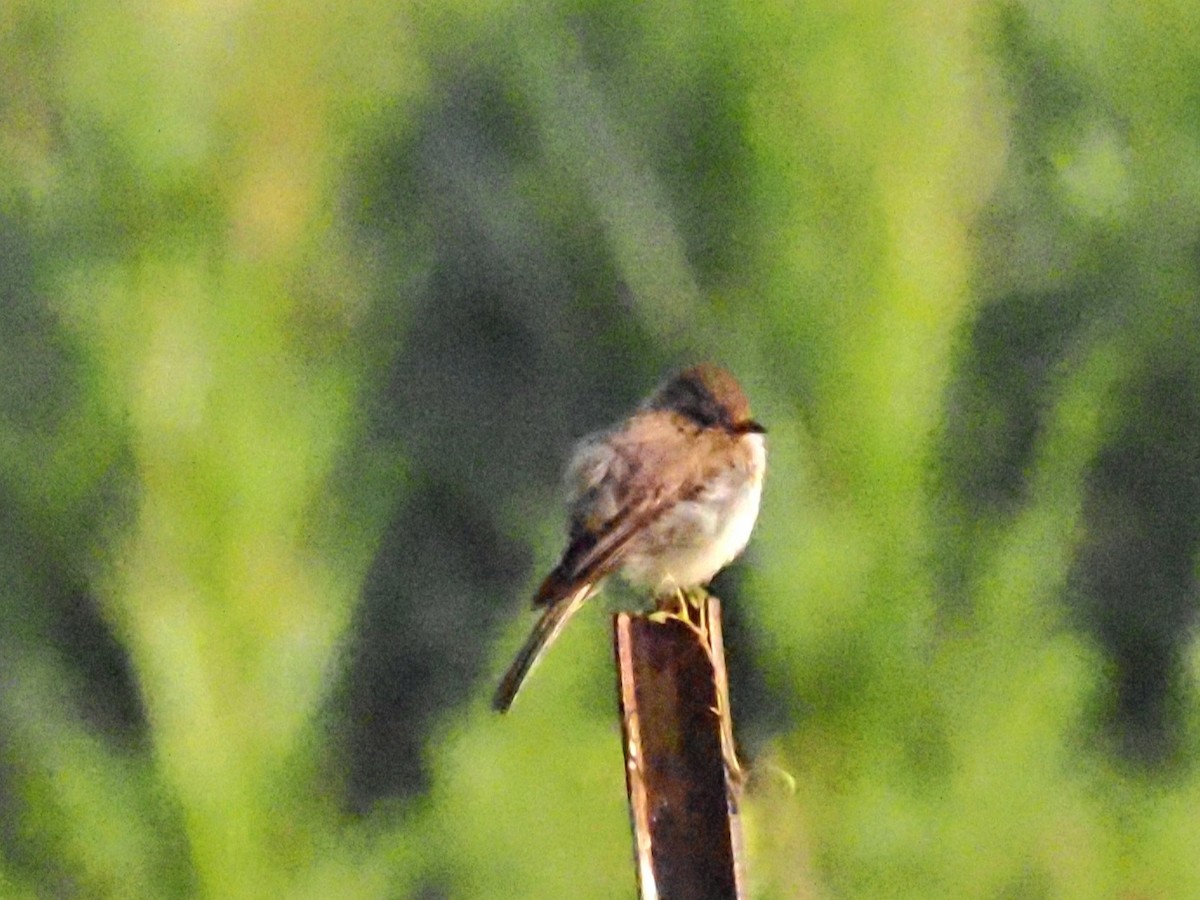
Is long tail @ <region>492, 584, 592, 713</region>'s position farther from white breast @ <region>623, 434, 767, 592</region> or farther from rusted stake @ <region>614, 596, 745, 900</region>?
rusted stake @ <region>614, 596, 745, 900</region>

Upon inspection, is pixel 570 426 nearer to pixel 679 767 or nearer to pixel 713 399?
pixel 713 399

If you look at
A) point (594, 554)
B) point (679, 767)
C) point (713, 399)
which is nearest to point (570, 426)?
point (713, 399)

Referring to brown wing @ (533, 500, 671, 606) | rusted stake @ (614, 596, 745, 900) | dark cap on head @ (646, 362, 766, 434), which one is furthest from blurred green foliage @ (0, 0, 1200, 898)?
rusted stake @ (614, 596, 745, 900)

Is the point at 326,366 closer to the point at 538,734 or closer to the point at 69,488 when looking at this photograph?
the point at 69,488

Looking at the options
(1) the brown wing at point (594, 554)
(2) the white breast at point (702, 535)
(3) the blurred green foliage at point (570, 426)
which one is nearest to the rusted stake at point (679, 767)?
(1) the brown wing at point (594, 554)

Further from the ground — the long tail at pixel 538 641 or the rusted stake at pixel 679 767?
the long tail at pixel 538 641

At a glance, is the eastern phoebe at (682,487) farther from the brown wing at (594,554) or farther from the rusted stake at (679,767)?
the rusted stake at (679,767)
